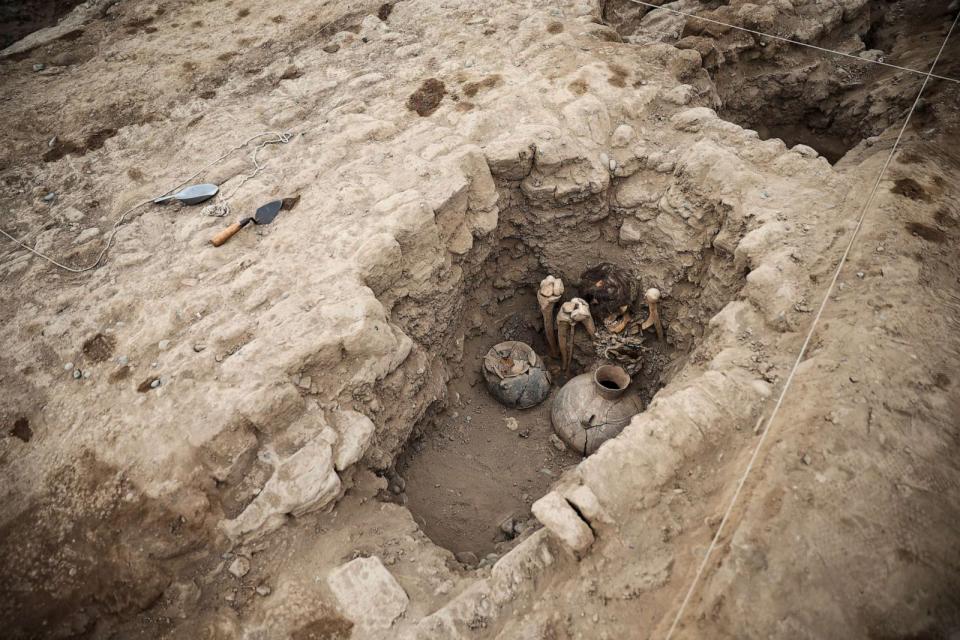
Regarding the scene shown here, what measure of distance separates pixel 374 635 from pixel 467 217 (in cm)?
530

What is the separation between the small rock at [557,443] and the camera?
24.7ft

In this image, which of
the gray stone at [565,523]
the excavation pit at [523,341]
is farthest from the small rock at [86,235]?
the gray stone at [565,523]

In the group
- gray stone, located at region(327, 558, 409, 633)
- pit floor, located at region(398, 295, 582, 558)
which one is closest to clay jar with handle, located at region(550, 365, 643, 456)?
pit floor, located at region(398, 295, 582, 558)

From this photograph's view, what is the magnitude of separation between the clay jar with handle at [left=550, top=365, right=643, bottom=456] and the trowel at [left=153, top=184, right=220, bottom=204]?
19.2 ft

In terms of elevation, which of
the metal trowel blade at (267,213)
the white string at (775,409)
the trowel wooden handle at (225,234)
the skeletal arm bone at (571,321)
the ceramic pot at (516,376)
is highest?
the metal trowel blade at (267,213)

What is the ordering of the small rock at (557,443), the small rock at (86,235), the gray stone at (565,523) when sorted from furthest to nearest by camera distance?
the small rock at (557,443)
the small rock at (86,235)
the gray stone at (565,523)

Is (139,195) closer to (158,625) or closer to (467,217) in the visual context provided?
(467,217)

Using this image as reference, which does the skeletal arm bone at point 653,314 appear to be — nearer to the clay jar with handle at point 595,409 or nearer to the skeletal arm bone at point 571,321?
the skeletal arm bone at point 571,321

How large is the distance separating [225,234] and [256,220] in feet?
1.41

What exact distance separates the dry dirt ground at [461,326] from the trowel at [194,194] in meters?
0.14

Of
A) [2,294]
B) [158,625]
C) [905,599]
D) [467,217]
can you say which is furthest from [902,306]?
[2,294]

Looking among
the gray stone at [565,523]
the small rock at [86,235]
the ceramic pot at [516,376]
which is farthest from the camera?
the ceramic pot at [516,376]

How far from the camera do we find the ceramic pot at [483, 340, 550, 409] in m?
7.92

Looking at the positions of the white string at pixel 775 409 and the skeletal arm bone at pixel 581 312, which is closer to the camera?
the white string at pixel 775 409
